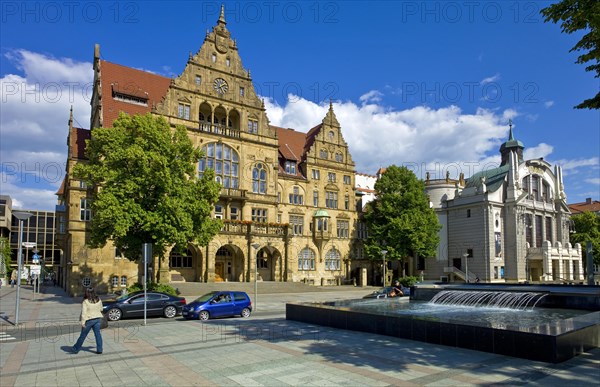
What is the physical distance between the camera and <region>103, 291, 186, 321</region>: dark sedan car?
22.7m

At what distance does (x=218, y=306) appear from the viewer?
2300cm

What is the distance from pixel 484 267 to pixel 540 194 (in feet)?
54.6

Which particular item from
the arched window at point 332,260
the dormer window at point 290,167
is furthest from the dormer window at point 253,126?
the arched window at point 332,260

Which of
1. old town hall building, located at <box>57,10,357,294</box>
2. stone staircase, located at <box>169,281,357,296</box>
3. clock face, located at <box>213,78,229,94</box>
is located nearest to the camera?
stone staircase, located at <box>169,281,357,296</box>

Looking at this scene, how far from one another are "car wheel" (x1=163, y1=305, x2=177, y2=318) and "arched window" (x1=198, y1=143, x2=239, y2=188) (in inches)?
959

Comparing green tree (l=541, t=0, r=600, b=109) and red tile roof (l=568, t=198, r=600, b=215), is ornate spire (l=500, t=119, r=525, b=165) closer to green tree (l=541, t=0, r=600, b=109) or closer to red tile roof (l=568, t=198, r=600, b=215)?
red tile roof (l=568, t=198, r=600, b=215)

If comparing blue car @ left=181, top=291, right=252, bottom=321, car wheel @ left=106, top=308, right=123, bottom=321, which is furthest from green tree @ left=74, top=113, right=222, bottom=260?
blue car @ left=181, top=291, right=252, bottom=321

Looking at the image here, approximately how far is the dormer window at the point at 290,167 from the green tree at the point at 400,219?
1108 cm

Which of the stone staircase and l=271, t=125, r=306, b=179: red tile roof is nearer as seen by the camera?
→ the stone staircase

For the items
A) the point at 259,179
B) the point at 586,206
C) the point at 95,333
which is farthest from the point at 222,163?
the point at 586,206

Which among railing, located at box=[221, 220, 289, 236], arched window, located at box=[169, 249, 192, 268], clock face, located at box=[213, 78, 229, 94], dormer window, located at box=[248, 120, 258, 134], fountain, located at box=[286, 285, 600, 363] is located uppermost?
clock face, located at box=[213, 78, 229, 94]

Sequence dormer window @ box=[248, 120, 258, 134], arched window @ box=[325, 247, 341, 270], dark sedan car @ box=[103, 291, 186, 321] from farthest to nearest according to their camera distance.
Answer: arched window @ box=[325, 247, 341, 270] < dormer window @ box=[248, 120, 258, 134] < dark sedan car @ box=[103, 291, 186, 321]

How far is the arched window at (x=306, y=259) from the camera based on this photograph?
2151 inches

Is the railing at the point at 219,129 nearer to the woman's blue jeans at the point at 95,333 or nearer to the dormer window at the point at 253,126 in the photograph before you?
the dormer window at the point at 253,126
